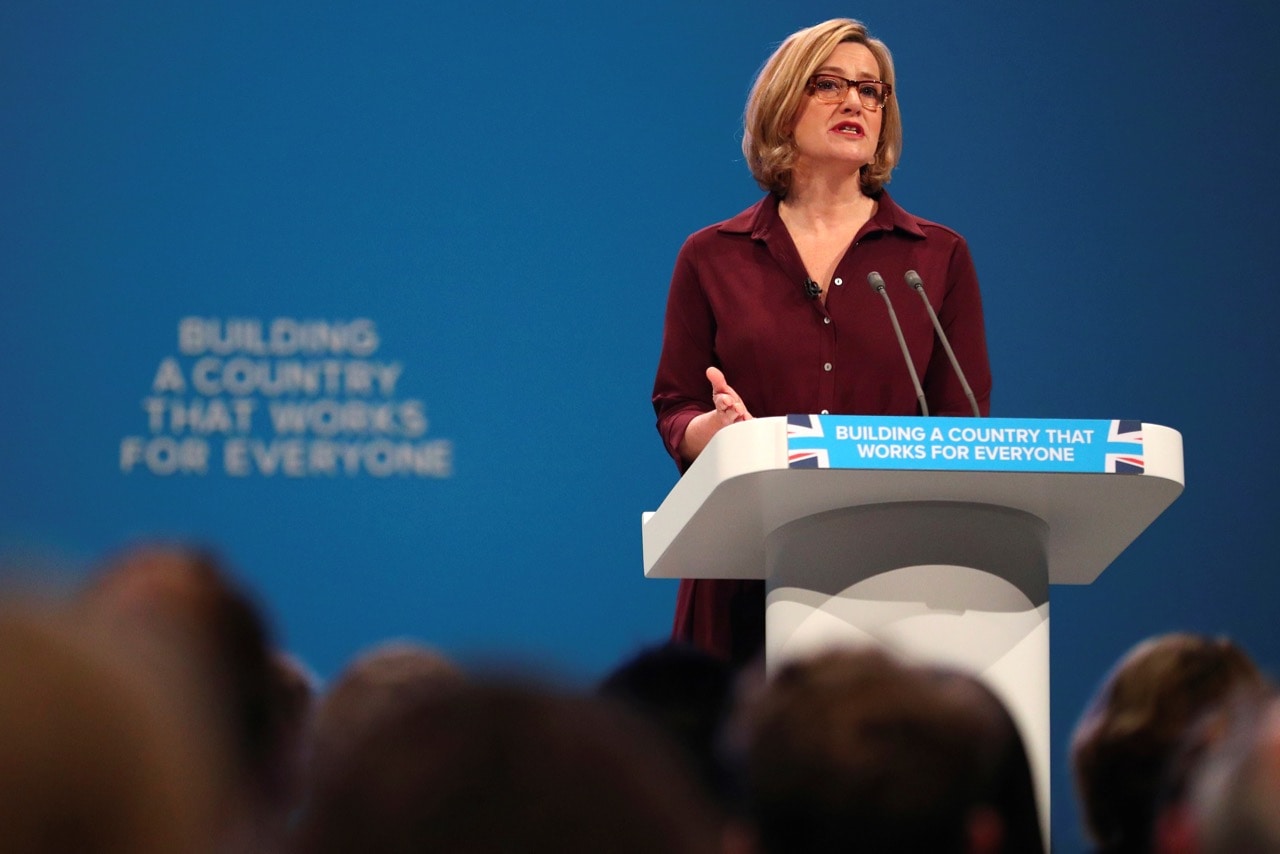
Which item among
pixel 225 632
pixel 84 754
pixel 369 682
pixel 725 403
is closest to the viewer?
pixel 84 754

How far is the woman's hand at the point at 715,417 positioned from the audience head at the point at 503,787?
181cm

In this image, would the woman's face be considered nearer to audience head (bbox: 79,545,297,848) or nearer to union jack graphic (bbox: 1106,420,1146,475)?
union jack graphic (bbox: 1106,420,1146,475)

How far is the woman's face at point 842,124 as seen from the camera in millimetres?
3166

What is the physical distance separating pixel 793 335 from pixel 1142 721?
1264 millimetres

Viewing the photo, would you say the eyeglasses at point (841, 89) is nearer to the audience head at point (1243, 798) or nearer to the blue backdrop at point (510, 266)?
the blue backdrop at point (510, 266)

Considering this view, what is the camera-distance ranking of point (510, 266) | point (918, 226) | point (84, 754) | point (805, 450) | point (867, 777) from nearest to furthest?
point (84, 754) → point (867, 777) → point (805, 450) → point (918, 226) → point (510, 266)

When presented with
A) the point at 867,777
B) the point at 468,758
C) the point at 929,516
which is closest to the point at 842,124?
the point at 929,516

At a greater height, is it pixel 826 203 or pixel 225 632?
pixel 826 203

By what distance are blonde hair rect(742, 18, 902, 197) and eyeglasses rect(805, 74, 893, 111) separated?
21mm

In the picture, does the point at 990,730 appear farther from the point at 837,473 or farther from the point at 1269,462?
the point at 1269,462

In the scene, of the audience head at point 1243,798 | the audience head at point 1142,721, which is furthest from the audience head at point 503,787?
the audience head at point 1142,721

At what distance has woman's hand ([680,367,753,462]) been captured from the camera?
8.57 ft

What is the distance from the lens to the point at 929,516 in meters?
2.33

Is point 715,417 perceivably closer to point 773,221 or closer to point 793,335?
point 793,335
